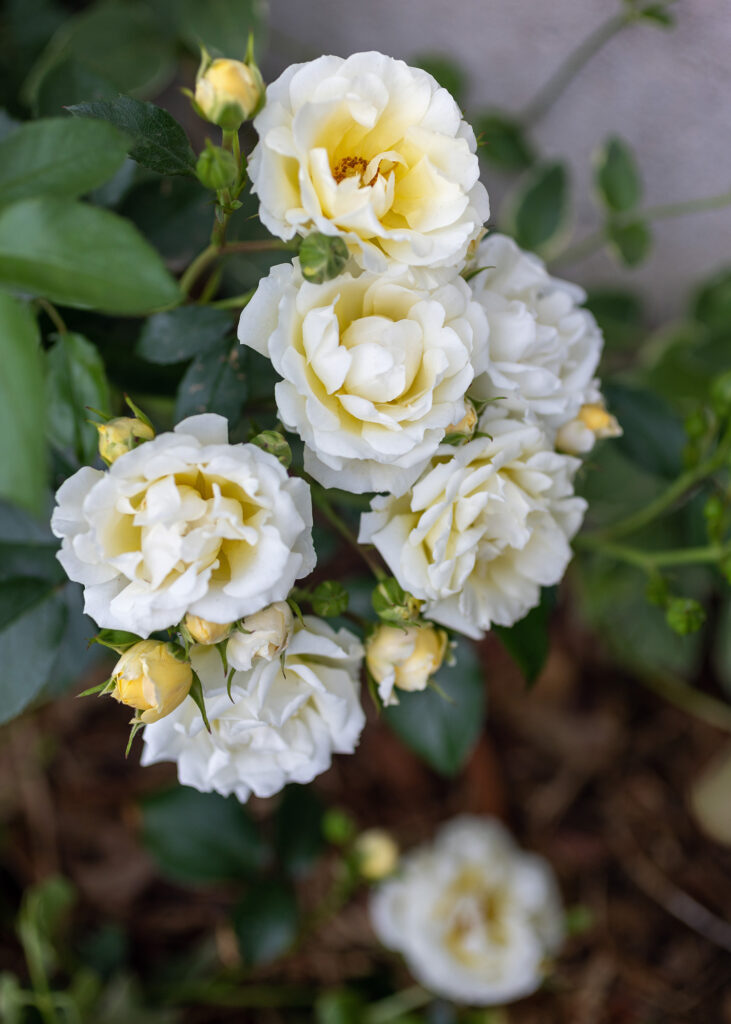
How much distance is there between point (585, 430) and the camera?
2.06 feet

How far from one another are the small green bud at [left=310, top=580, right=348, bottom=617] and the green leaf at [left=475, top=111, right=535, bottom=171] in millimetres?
717

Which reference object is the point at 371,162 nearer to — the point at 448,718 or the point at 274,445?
the point at 274,445

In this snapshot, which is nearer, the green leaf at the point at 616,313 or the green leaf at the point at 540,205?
the green leaf at the point at 540,205

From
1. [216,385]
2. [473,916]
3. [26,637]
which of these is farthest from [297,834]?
[216,385]

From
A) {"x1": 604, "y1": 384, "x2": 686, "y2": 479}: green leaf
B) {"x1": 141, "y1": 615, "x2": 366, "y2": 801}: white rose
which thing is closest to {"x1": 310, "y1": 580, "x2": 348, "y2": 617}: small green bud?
{"x1": 141, "y1": 615, "x2": 366, "y2": 801}: white rose

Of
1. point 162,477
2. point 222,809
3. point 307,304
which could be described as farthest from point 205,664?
point 222,809

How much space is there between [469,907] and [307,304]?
0.87 metres

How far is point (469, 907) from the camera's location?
1100 millimetres

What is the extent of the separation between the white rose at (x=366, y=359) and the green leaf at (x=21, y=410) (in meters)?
→ 0.13

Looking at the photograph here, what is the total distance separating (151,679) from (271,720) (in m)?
0.09

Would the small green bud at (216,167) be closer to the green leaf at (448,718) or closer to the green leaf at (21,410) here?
the green leaf at (21,410)

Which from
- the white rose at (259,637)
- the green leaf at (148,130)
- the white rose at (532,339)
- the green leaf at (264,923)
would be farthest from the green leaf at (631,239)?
the green leaf at (264,923)

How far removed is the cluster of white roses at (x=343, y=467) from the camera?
19.1 inches

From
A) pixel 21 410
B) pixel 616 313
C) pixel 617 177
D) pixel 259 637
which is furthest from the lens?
pixel 616 313
